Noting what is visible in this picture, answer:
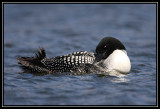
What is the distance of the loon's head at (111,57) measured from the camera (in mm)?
8281

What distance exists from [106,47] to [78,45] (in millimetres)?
3408

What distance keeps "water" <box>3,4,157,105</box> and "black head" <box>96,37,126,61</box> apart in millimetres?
519

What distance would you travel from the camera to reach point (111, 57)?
8.34 meters

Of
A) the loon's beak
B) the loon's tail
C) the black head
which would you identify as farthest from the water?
the black head

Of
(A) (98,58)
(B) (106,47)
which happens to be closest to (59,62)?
(A) (98,58)

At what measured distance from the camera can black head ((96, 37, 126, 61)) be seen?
8.27m

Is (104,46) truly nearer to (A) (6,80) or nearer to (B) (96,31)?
(A) (6,80)

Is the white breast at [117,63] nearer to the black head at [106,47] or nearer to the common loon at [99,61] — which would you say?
the common loon at [99,61]

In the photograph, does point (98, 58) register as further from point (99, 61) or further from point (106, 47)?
point (106, 47)

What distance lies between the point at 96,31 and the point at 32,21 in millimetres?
2809

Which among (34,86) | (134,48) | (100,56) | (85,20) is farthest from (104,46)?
(85,20)

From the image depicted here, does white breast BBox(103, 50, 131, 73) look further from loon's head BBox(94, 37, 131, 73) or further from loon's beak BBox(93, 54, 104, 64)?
loon's beak BBox(93, 54, 104, 64)

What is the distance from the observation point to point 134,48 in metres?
11.3

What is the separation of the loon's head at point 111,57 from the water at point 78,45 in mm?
283
